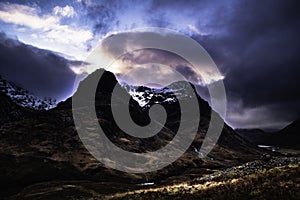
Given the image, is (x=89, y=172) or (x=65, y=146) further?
(x=65, y=146)

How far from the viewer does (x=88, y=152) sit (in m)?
175

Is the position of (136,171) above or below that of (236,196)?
above

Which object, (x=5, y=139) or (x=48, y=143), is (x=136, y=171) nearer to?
(x=48, y=143)

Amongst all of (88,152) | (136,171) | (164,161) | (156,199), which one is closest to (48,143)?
(88,152)

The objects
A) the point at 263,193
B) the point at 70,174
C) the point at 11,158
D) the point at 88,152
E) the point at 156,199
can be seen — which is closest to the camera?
the point at 263,193

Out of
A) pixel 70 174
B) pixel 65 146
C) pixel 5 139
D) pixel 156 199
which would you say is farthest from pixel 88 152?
pixel 156 199

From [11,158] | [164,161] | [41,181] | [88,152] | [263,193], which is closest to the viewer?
[263,193]

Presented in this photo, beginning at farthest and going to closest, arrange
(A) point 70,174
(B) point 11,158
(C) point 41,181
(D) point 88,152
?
(D) point 88,152 < (B) point 11,158 < (A) point 70,174 < (C) point 41,181

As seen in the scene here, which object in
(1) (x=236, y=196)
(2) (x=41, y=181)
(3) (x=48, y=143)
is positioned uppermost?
(3) (x=48, y=143)

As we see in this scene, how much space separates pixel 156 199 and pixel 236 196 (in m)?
9.48

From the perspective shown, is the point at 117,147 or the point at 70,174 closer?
the point at 70,174

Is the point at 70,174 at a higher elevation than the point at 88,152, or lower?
lower

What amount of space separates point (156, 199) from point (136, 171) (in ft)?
429

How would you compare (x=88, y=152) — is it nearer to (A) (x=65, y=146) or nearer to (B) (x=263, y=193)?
(A) (x=65, y=146)
